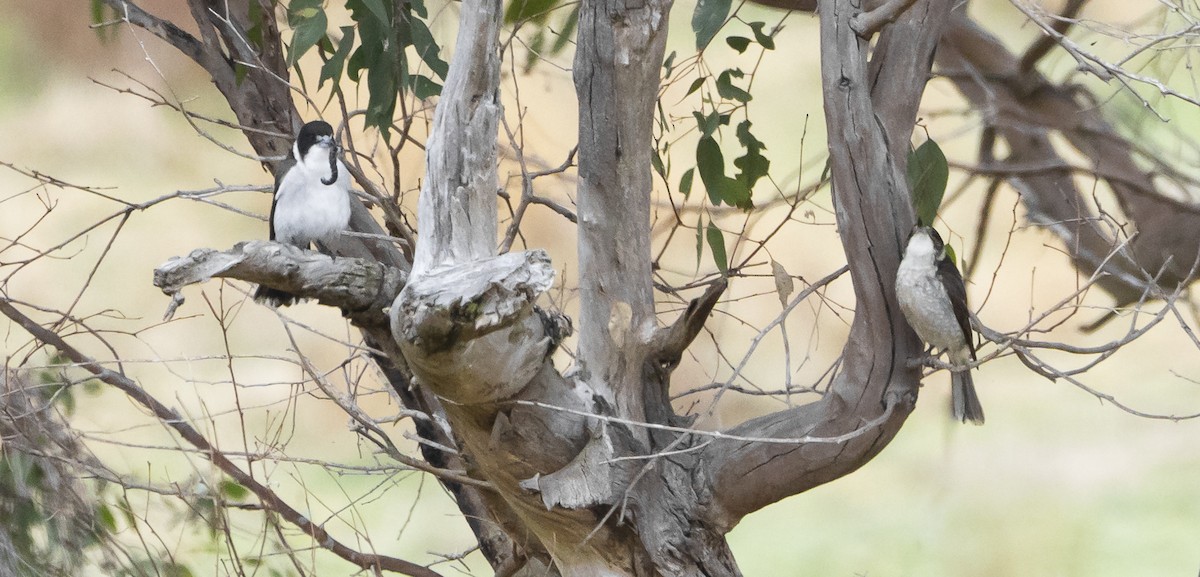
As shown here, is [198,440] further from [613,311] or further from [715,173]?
[715,173]

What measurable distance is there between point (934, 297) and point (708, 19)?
0.45m

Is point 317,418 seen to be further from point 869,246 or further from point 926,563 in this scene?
point 869,246

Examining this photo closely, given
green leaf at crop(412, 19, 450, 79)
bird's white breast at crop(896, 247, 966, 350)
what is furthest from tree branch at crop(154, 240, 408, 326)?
bird's white breast at crop(896, 247, 966, 350)

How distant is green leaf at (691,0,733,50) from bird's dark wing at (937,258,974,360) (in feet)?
1.29

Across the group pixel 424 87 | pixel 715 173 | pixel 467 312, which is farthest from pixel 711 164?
pixel 467 312

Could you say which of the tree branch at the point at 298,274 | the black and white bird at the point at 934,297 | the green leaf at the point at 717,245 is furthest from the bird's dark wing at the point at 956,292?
the tree branch at the point at 298,274

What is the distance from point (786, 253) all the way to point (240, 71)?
1781 millimetres

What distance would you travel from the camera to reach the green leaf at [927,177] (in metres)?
1.23

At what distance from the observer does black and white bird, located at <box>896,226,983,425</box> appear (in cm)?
112

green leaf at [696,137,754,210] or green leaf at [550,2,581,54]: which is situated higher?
green leaf at [550,2,581,54]

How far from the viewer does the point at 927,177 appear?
124cm

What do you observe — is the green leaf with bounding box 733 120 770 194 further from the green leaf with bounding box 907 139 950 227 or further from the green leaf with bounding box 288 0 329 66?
the green leaf with bounding box 288 0 329 66

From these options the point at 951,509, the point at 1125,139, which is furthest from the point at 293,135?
the point at 951,509

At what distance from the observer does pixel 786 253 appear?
2973 mm
